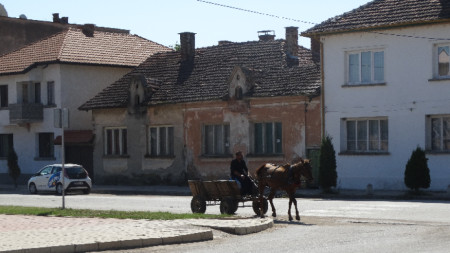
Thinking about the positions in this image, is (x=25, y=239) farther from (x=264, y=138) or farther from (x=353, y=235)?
(x=264, y=138)

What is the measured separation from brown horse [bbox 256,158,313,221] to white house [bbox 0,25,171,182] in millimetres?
25559

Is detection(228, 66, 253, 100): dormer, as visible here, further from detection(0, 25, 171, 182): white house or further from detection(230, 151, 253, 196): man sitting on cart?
detection(230, 151, 253, 196): man sitting on cart

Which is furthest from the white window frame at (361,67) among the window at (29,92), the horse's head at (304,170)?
the window at (29,92)

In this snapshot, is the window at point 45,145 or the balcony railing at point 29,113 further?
the window at point 45,145

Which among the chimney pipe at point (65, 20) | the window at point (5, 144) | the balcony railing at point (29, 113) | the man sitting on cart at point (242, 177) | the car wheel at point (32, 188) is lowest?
the car wheel at point (32, 188)

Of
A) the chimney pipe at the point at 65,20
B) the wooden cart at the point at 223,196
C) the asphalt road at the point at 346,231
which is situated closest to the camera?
the asphalt road at the point at 346,231

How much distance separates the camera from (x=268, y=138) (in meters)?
39.3

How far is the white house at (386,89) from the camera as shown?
111 feet

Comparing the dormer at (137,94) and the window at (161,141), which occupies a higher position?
the dormer at (137,94)

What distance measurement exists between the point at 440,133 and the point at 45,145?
24.5 m

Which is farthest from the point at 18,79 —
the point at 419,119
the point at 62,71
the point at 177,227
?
the point at 177,227

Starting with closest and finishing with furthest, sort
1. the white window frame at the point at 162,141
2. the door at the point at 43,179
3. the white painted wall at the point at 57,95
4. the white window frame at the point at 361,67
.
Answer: the white window frame at the point at 361,67 < the door at the point at 43,179 < the white window frame at the point at 162,141 < the white painted wall at the point at 57,95

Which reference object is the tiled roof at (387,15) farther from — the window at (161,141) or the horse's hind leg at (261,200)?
the horse's hind leg at (261,200)

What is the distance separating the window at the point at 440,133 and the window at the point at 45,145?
23.5 m
